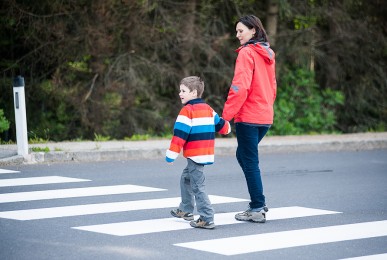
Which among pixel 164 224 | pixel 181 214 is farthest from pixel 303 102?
pixel 164 224

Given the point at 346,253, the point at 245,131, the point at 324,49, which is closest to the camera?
the point at 346,253

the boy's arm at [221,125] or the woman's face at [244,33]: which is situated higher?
the woman's face at [244,33]

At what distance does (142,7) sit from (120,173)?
9220 mm

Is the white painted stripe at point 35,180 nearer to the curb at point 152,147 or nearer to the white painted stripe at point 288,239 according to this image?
the curb at point 152,147

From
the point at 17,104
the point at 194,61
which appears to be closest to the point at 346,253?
the point at 17,104

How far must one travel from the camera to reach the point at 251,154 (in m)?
8.05

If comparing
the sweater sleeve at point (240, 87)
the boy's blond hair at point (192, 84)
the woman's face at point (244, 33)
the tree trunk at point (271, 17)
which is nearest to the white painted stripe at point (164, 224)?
the sweater sleeve at point (240, 87)

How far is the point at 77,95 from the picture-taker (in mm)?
19672

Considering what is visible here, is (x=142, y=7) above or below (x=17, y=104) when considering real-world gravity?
above

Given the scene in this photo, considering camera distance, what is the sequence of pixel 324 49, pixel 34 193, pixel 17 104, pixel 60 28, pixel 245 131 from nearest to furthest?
pixel 245 131 < pixel 34 193 < pixel 17 104 < pixel 60 28 < pixel 324 49

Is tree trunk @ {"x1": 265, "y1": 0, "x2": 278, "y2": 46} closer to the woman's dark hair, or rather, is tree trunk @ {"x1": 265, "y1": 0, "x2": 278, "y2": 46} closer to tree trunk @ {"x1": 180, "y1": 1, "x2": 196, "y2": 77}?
tree trunk @ {"x1": 180, "y1": 1, "x2": 196, "y2": 77}

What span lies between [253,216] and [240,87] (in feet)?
4.34

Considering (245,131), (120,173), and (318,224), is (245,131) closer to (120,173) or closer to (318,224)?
(318,224)

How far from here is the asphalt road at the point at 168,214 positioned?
6.73 meters
